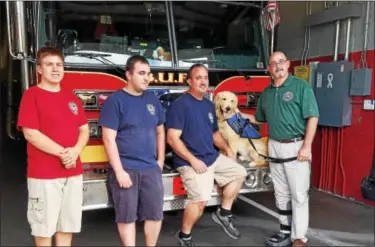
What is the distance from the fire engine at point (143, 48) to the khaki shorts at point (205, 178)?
97 mm

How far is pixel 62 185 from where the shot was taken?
8.84 ft

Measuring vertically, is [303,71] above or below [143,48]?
below

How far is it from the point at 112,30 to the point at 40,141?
70.9 inches

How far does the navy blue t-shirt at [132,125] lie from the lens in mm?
2852

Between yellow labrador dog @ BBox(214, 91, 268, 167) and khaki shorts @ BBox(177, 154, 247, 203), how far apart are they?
30 cm

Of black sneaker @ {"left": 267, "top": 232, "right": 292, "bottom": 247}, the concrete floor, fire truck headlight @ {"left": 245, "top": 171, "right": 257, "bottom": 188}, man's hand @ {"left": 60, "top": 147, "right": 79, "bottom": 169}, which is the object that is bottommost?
the concrete floor

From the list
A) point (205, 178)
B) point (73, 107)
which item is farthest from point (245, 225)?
point (73, 107)

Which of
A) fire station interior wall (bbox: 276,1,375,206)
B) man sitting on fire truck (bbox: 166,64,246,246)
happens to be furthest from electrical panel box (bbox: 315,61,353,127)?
man sitting on fire truck (bbox: 166,64,246,246)

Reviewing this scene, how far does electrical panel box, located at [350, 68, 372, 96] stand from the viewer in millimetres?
4802

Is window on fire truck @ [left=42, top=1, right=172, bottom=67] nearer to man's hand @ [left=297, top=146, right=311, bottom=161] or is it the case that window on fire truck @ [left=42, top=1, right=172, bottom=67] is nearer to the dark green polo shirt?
the dark green polo shirt

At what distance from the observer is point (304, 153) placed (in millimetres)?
3377

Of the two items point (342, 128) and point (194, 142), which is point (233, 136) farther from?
point (342, 128)

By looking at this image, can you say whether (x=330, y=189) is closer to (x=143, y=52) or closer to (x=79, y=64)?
(x=143, y=52)

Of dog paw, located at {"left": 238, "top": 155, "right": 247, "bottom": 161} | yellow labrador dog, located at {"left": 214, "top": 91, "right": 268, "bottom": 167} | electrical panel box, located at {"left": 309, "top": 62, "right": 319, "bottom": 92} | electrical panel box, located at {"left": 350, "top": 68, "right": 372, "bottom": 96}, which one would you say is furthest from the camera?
electrical panel box, located at {"left": 309, "top": 62, "right": 319, "bottom": 92}
